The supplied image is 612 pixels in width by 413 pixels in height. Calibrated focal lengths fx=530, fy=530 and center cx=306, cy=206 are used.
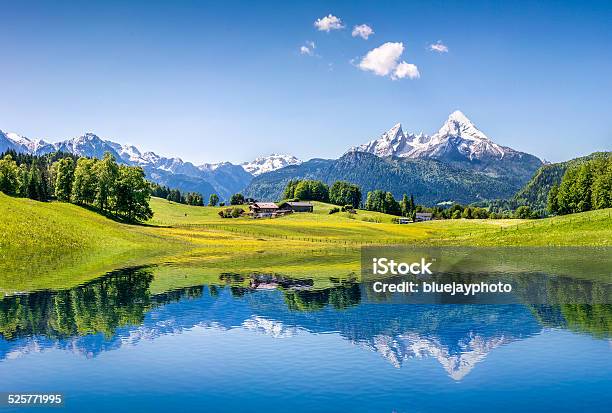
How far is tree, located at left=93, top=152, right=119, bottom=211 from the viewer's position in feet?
464

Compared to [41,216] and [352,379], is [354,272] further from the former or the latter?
[41,216]

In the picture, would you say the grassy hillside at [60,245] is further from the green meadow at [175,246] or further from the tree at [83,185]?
the tree at [83,185]

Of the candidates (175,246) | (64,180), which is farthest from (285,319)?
(64,180)

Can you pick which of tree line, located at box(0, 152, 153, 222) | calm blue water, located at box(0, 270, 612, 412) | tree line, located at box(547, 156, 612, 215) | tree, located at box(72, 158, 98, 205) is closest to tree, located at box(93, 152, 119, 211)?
tree line, located at box(0, 152, 153, 222)

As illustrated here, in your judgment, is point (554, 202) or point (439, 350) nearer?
point (439, 350)

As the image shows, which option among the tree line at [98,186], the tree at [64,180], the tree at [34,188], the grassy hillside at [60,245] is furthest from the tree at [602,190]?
the tree at [34,188]

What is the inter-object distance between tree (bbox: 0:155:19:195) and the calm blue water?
4610 inches

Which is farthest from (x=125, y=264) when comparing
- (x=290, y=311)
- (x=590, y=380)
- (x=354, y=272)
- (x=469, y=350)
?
(x=590, y=380)

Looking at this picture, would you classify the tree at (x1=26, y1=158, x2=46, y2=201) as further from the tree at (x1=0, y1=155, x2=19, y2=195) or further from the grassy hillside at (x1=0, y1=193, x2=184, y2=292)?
the grassy hillside at (x1=0, y1=193, x2=184, y2=292)

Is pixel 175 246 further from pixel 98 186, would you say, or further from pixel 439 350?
pixel 439 350

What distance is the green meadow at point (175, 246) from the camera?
6475 cm

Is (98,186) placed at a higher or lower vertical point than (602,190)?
higher

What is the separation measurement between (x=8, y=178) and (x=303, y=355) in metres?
144

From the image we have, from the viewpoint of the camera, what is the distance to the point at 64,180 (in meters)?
152
